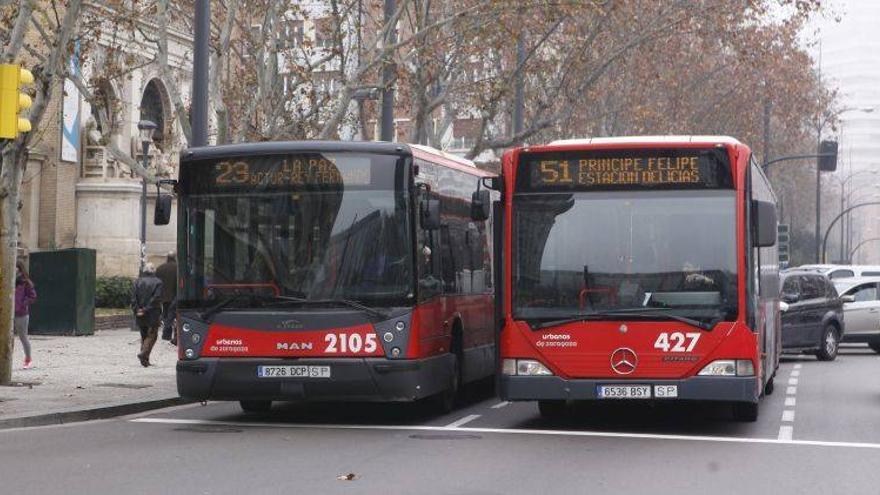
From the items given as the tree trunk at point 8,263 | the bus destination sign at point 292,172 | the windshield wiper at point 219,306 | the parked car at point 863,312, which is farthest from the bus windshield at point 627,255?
the parked car at point 863,312

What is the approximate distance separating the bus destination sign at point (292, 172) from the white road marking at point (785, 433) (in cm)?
456

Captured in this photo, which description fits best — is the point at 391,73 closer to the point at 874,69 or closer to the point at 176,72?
the point at 176,72

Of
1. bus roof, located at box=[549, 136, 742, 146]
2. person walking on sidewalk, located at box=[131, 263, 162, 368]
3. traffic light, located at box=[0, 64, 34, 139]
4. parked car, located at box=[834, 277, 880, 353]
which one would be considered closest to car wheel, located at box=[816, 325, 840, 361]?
parked car, located at box=[834, 277, 880, 353]

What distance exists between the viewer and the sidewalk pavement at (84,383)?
16.3 meters

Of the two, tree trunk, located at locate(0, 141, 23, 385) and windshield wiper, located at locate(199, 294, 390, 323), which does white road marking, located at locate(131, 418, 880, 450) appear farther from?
tree trunk, located at locate(0, 141, 23, 385)

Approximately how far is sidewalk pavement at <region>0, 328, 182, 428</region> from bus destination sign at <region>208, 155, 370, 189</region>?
2.85 meters

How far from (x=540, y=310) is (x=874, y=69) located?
166m

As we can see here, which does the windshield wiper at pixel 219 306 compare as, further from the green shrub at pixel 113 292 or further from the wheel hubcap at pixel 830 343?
the green shrub at pixel 113 292

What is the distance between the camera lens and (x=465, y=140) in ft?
275

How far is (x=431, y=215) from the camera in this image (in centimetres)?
1552

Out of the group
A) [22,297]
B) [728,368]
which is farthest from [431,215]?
[22,297]

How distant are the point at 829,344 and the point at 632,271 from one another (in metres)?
16.6

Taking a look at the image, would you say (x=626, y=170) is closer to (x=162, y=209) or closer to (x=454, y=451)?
(x=454, y=451)

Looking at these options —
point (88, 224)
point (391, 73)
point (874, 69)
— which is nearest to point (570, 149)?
point (391, 73)
